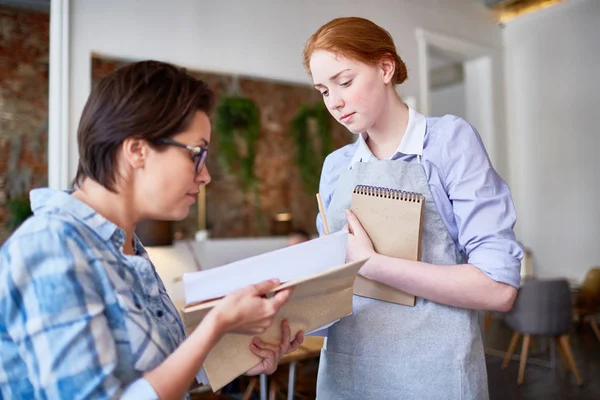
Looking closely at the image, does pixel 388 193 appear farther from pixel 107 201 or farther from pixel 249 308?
pixel 107 201

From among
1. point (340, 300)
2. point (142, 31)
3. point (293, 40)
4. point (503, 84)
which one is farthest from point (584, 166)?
point (340, 300)

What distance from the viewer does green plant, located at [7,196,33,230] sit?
3238mm

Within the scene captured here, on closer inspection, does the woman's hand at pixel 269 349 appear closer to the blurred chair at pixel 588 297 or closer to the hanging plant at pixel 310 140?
the hanging plant at pixel 310 140

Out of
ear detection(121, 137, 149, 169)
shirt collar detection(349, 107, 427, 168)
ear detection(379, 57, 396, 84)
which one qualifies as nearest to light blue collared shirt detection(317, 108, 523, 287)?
shirt collar detection(349, 107, 427, 168)

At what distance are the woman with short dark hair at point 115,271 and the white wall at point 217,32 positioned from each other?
9.17ft

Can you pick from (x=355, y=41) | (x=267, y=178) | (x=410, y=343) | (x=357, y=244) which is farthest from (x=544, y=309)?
(x=355, y=41)

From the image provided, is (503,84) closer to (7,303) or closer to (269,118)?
(269,118)

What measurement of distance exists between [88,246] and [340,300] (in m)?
0.55

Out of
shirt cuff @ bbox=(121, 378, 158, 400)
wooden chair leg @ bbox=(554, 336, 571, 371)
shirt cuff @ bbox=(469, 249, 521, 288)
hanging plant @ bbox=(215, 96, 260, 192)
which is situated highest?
hanging plant @ bbox=(215, 96, 260, 192)

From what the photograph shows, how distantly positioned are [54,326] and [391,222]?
0.73 meters

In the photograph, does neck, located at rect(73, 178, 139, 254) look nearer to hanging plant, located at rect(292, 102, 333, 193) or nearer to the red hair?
the red hair

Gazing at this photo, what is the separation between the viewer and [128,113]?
90 cm

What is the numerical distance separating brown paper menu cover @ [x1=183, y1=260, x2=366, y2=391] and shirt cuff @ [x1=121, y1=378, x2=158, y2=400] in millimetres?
132

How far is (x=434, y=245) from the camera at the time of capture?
1258 millimetres
